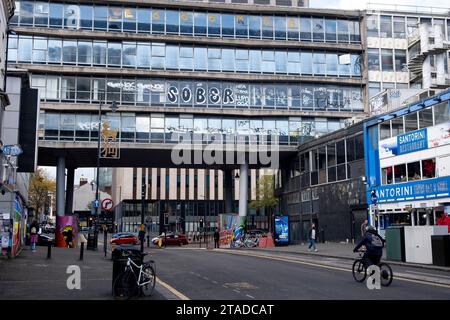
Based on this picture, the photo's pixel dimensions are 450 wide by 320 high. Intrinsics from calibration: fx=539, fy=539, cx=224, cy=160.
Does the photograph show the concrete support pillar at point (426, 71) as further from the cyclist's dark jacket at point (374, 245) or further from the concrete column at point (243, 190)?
the cyclist's dark jacket at point (374, 245)

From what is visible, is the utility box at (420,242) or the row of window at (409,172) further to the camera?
the row of window at (409,172)

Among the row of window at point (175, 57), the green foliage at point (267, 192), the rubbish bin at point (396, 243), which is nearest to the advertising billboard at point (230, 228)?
the row of window at point (175, 57)

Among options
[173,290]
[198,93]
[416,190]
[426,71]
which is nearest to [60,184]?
[198,93]

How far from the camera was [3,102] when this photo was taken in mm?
21719

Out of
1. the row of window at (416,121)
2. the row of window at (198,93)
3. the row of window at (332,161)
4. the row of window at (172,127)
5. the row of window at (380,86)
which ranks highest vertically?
the row of window at (380,86)

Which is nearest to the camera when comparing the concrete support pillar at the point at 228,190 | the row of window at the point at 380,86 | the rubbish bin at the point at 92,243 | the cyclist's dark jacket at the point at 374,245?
the cyclist's dark jacket at the point at 374,245

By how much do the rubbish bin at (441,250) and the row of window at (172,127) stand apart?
29.9 meters

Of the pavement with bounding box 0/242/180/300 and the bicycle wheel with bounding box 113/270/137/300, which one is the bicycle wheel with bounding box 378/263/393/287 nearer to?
the pavement with bounding box 0/242/180/300

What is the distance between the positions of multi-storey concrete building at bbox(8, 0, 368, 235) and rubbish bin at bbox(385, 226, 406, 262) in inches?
1037

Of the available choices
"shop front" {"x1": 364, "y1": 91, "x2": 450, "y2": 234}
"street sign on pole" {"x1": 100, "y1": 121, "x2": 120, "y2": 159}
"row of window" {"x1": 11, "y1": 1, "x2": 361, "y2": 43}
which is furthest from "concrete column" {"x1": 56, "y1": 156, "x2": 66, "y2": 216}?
"shop front" {"x1": 364, "y1": 91, "x2": 450, "y2": 234}

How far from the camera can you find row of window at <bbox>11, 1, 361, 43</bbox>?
47.6 meters

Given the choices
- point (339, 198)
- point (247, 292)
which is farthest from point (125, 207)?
point (247, 292)

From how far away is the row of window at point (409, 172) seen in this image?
31.7m
